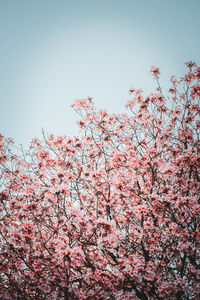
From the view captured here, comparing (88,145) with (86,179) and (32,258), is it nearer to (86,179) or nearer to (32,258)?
(86,179)

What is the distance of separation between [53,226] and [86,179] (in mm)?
1926

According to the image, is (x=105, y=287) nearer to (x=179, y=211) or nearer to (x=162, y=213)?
(x=162, y=213)

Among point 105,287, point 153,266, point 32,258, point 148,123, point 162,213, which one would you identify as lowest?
point 105,287

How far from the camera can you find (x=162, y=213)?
5.36 m

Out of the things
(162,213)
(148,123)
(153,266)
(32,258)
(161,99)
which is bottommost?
(153,266)

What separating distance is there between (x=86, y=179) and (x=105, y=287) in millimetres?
3230

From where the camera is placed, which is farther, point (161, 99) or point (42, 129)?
point (161, 99)

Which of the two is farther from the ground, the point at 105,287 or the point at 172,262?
the point at 172,262

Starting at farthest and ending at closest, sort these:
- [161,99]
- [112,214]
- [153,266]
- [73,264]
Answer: [161,99] < [112,214] < [153,266] < [73,264]

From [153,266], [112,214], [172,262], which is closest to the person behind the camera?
[153,266]

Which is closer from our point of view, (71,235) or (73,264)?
(73,264)

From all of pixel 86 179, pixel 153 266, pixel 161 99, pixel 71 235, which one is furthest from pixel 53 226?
pixel 161 99

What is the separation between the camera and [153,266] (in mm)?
4688

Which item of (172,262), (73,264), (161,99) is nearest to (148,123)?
(161,99)
